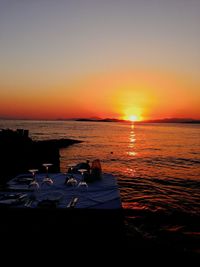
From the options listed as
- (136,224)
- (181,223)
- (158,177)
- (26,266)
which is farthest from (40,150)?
(158,177)

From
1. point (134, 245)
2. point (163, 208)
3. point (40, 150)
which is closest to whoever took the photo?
point (134, 245)

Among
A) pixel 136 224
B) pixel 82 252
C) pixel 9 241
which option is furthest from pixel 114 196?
pixel 136 224

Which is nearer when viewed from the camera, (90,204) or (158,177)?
(90,204)

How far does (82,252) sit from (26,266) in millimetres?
1215

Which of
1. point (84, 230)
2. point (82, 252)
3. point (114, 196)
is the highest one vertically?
point (114, 196)

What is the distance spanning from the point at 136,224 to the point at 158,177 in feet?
40.1

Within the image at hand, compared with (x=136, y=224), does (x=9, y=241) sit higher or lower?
higher

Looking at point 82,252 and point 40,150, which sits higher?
point 40,150

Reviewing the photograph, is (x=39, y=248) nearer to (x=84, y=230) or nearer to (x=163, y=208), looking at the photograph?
(x=84, y=230)

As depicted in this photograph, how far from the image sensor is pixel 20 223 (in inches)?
187

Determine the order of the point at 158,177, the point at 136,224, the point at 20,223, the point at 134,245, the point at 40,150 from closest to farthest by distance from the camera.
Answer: the point at 20,223, the point at 134,245, the point at 136,224, the point at 40,150, the point at 158,177

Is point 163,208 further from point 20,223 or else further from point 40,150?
point 20,223

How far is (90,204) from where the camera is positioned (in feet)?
15.8

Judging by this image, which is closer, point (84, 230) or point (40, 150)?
point (84, 230)
